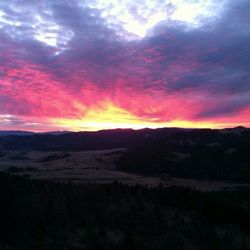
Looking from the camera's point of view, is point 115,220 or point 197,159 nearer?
point 115,220

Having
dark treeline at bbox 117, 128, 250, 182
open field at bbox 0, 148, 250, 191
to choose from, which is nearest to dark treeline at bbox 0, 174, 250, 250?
open field at bbox 0, 148, 250, 191

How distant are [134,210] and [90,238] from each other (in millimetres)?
14016

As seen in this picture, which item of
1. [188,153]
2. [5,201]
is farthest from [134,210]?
[188,153]

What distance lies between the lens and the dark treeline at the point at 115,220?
4294 cm

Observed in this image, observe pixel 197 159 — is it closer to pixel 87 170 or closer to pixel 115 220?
pixel 87 170

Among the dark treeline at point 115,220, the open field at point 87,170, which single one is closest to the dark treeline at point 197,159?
the open field at point 87,170

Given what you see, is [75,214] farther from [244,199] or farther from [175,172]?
[175,172]

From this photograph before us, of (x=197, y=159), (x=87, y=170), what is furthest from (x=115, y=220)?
(x=197, y=159)

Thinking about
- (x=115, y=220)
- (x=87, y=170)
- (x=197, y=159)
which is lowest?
(x=115, y=220)

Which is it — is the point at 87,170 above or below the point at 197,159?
below

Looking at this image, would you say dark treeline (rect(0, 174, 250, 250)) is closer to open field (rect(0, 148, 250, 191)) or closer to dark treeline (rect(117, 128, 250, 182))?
open field (rect(0, 148, 250, 191))

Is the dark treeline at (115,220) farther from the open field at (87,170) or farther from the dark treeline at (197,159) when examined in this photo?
the dark treeline at (197,159)

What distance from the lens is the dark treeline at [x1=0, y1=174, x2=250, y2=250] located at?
42.9m

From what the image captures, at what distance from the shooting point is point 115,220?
54.7 meters
